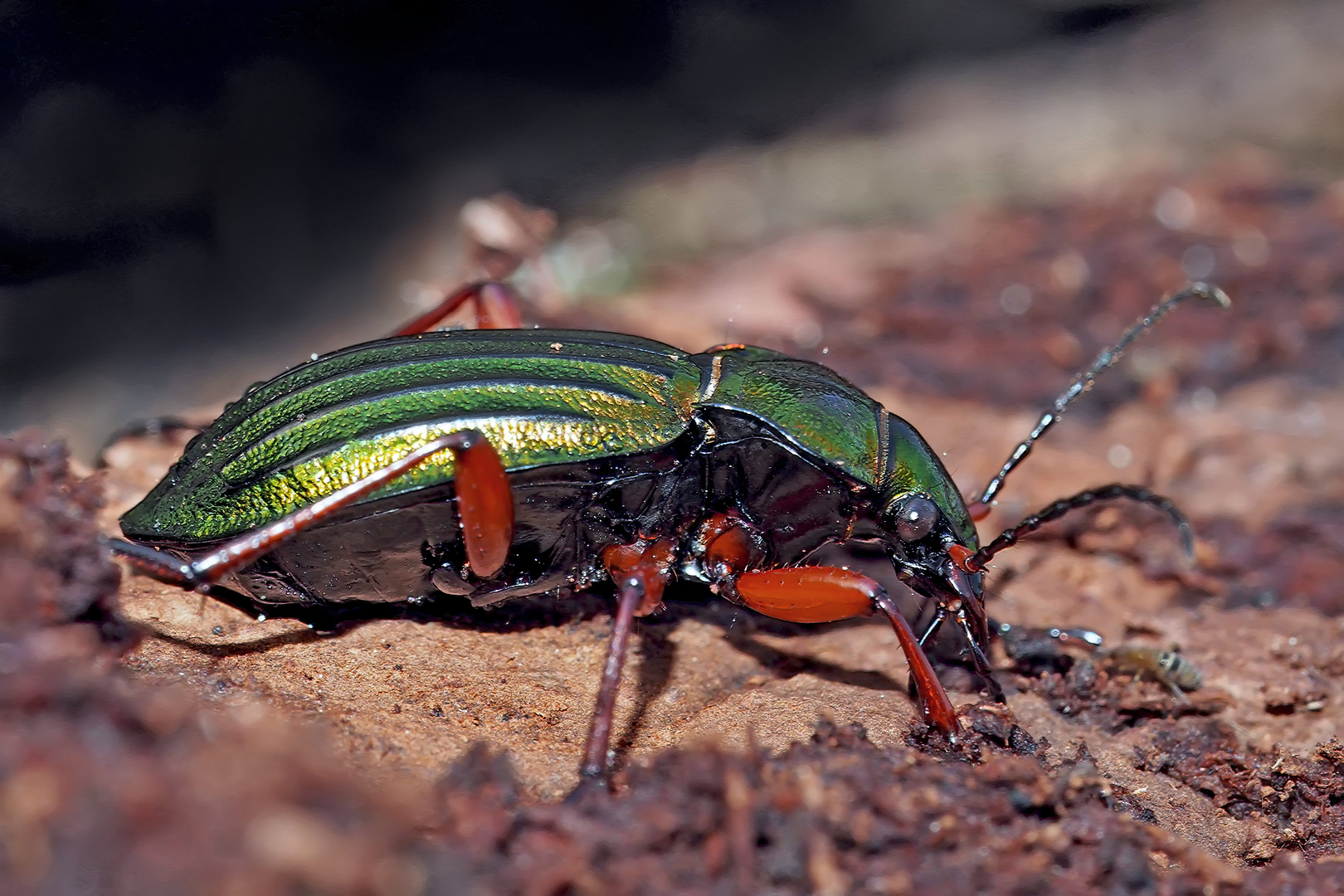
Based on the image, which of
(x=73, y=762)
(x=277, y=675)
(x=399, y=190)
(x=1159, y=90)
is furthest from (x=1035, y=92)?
(x=73, y=762)

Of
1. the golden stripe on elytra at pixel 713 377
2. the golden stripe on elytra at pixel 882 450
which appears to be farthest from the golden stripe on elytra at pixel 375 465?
the golden stripe on elytra at pixel 882 450

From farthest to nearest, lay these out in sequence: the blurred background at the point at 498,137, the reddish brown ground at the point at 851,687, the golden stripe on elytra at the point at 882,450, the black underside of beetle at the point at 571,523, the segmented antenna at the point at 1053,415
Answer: the blurred background at the point at 498,137
the segmented antenna at the point at 1053,415
the golden stripe on elytra at the point at 882,450
the black underside of beetle at the point at 571,523
the reddish brown ground at the point at 851,687

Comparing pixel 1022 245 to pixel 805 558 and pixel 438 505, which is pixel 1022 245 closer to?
pixel 805 558

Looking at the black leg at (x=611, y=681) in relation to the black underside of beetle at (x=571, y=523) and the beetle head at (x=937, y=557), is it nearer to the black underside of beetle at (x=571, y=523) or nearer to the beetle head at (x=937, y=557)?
the black underside of beetle at (x=571, y=523)

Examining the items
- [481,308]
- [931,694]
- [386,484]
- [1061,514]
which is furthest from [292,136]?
[931,694]

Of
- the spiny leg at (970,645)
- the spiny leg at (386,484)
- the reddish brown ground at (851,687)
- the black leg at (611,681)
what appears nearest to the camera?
the reddish brown ground at (851,687)

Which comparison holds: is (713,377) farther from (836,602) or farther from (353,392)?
(353,392)

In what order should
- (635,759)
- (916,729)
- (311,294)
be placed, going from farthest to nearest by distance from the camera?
(311,294), (916,729), (635,759)
